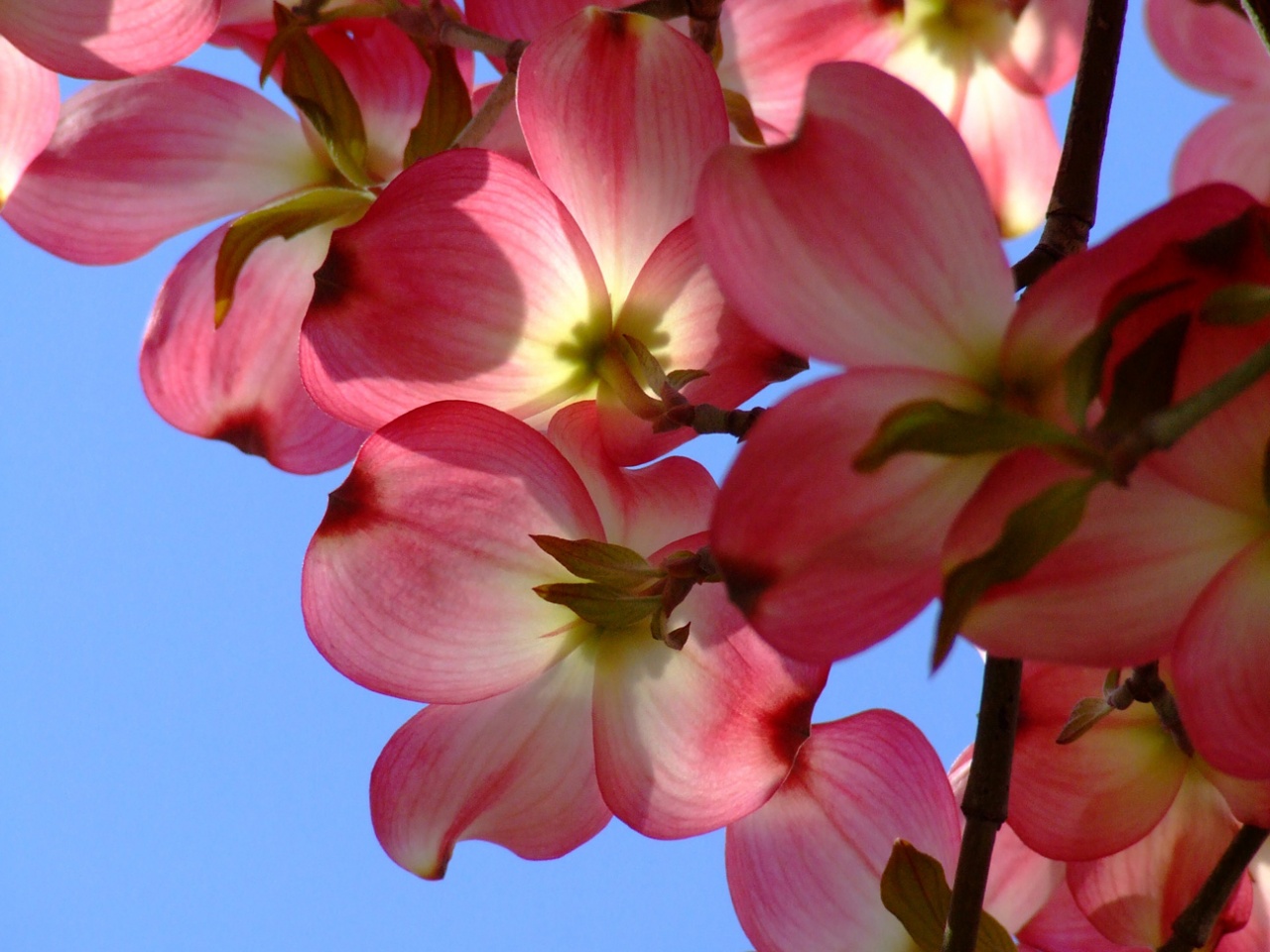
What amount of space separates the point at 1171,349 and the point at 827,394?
0.04 m

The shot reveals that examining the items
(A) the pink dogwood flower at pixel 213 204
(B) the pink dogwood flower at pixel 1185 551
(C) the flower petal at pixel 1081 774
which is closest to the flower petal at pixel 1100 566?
(B) the pink dogwood flower at pixel 1185 551

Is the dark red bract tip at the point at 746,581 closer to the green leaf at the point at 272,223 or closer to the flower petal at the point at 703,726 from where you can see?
the flower petal at the point at 703,726

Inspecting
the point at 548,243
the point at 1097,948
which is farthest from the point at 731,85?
the point at 1097,948

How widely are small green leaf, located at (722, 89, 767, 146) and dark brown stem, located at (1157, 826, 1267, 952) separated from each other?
0.20m

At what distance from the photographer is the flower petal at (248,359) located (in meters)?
0.34

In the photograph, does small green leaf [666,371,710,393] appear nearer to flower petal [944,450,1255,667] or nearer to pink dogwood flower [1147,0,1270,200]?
flower petal [944,450,1255,667]

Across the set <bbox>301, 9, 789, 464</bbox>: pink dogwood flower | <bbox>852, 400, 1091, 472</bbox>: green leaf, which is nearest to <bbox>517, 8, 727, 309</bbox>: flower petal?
<bbox>301, 9, 789, 464</bbox>: pink dogwood flower

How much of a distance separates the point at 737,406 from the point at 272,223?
130mm

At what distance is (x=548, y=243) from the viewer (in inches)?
10.1

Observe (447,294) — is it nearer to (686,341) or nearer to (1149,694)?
(686,341)

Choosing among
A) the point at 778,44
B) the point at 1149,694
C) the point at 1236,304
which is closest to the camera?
the point at 1236,304

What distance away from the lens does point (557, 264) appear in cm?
26

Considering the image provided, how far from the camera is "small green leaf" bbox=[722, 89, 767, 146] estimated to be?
0.35m

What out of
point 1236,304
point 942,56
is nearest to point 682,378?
point 1236,304
